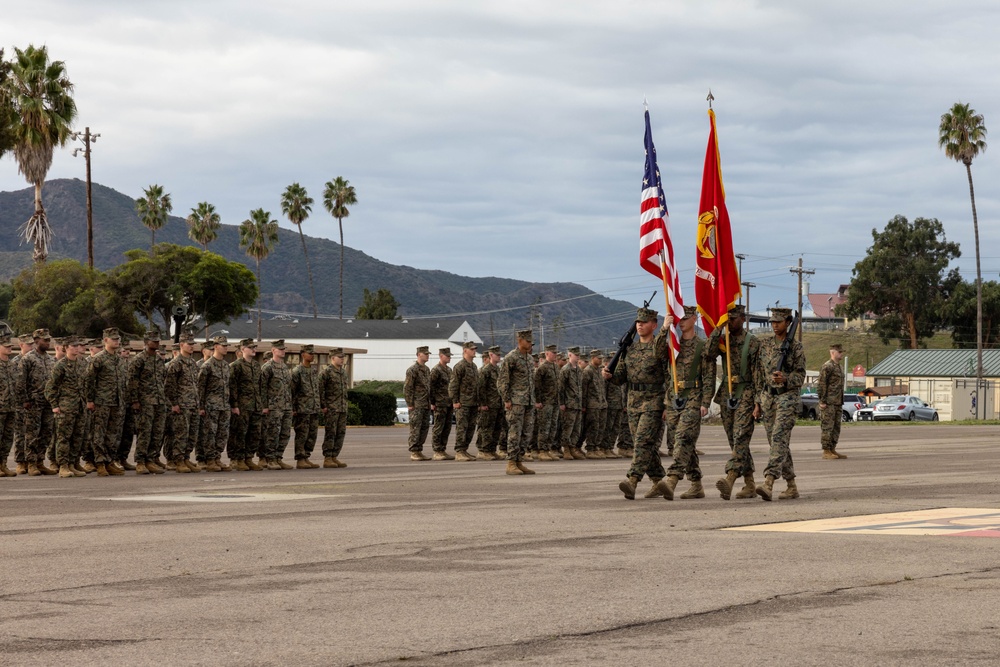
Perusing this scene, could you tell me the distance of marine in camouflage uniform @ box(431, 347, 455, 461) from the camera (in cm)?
2611

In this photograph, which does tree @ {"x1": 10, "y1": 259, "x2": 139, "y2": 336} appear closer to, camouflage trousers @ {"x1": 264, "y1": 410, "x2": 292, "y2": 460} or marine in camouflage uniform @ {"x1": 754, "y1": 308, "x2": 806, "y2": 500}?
camouflage trousers @ {"x1": 264, "y1": 410, "x2": 292, "y2": 460}

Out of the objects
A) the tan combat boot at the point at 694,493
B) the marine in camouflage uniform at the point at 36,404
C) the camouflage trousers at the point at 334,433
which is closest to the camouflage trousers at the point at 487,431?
the camouflage trousers at the point at 334,433

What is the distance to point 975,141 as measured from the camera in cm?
7938

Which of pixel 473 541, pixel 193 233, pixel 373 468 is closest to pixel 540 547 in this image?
pixel 473 541

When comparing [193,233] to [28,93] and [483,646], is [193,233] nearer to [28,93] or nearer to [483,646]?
[28,93]

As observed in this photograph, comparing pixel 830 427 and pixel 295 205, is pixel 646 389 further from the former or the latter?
pixel 295 205

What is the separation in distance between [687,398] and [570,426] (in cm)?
1186

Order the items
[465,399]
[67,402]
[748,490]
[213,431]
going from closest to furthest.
A: [748,490] < [67,402] < [213,431] < [465,399]

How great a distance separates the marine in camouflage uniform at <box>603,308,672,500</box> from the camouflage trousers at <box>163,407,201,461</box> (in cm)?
865

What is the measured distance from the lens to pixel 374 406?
51.0m

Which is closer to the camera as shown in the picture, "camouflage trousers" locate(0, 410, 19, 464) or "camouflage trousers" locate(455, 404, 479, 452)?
"camouflage trousers" locate(0, 410, 19, 464)

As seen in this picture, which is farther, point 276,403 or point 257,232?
point 257,232

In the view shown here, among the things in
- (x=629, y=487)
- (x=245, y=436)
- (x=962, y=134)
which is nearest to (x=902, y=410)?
(x=962, y=134)

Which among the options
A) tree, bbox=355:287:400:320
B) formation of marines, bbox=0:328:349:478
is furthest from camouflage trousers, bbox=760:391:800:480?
tree, bbox=355:287:400:320
